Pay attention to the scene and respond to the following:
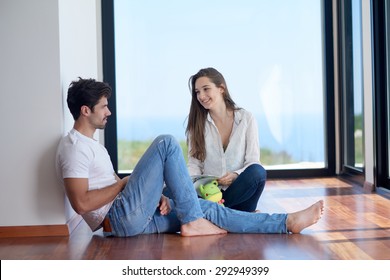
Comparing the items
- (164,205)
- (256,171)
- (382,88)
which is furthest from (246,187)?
(382,88)

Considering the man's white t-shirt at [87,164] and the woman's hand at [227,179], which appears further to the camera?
the woman's hand at [227,179]

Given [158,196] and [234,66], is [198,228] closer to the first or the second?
[158,196]

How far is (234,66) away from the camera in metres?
Result: 5.95

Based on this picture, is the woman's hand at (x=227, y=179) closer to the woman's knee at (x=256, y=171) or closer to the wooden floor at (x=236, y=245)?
the woman's knee at (x=256, y=171)

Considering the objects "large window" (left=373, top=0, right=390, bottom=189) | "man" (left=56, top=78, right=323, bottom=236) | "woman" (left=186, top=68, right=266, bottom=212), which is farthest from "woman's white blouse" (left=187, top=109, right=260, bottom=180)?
"large window" (left=373, top=0, right=390, bottom=189)

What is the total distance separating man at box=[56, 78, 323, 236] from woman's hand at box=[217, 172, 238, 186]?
302 millimetres

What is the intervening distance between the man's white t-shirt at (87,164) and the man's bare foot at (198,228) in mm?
368

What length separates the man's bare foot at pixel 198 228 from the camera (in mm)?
2966

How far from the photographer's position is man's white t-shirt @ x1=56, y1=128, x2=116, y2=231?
9.31ft

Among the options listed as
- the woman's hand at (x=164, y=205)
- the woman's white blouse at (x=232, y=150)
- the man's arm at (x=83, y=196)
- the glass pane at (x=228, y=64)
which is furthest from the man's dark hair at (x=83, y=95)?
the glass pane at (x=228, y=64)

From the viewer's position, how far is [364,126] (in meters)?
4.92

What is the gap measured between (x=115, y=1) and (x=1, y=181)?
304 cm
